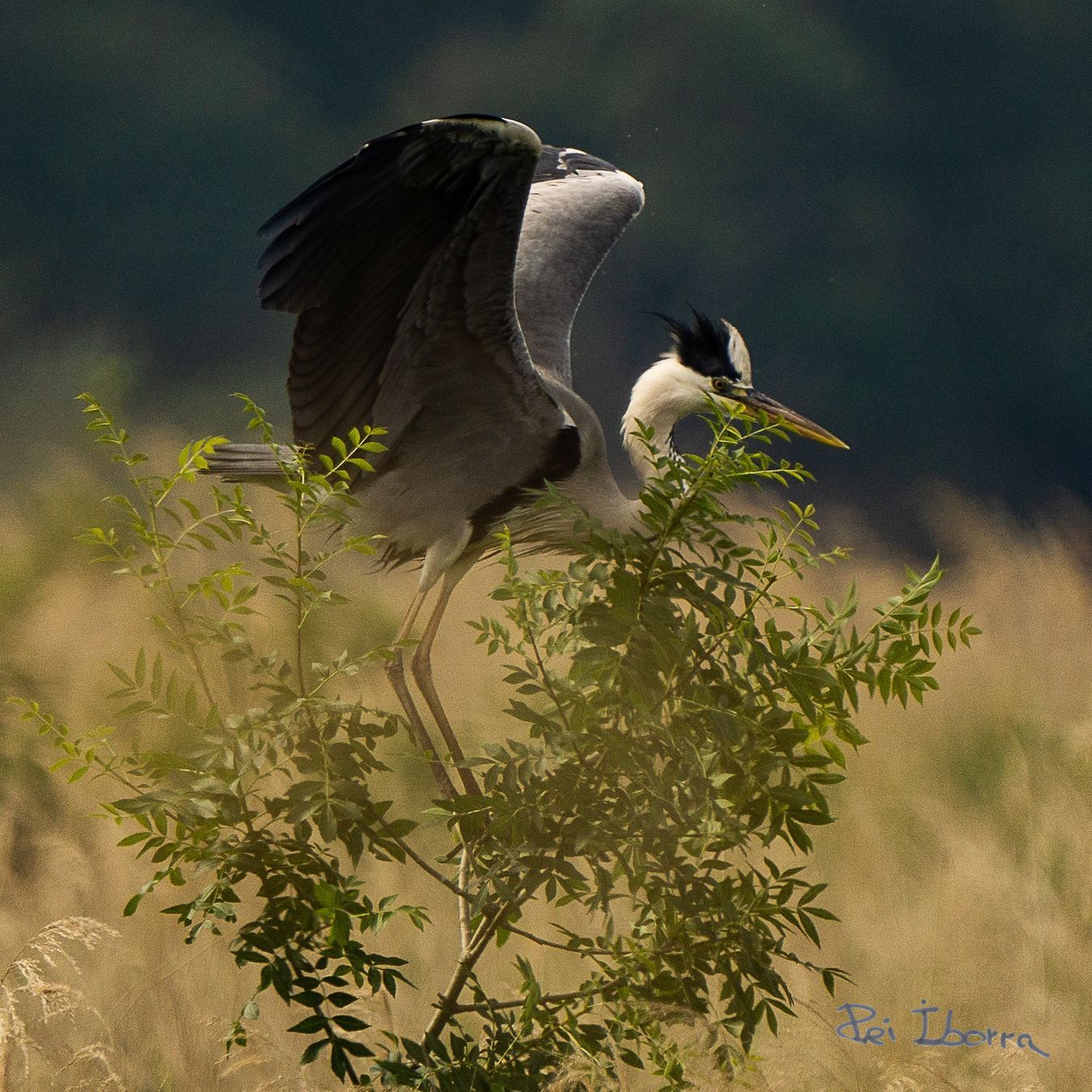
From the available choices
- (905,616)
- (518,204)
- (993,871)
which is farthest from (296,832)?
(993,871)

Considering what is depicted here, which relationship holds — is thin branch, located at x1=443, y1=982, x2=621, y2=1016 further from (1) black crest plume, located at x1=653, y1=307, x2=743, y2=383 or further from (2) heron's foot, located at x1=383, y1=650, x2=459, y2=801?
(1) black crest plume, located at x1=653, y1=307, x2=743, y2=383

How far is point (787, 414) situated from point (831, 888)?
3.50 feet

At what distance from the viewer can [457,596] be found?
4.71 metres

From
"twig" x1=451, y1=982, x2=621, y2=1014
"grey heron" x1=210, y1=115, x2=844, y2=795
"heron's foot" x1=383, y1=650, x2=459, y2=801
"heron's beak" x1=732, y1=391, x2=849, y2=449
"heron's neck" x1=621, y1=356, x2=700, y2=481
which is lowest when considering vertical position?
"twig" x1=451, y1=982, x2=621, y2=1014

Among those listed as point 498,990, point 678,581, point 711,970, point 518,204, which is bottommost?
point 498,990

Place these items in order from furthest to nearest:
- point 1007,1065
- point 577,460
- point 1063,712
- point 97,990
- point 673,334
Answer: point 1063,712, point 673,334, point 577,460, point 97,990, point 1007,1065

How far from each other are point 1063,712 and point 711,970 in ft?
8.15

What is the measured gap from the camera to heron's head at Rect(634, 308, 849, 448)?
11.4ft

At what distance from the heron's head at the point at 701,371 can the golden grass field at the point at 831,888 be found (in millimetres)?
811

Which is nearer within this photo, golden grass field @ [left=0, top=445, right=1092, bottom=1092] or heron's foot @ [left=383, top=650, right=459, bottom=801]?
golden grass field @ [left=0, top=445, right=1092, bottom=1092]

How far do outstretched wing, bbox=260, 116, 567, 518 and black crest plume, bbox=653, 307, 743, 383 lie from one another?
55 cm

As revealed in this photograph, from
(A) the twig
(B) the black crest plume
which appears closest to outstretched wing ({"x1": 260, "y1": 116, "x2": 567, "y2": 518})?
(B) the black crest plume

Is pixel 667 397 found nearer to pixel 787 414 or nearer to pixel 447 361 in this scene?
pixel 787 414

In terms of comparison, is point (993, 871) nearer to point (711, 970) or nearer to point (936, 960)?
point (936, 960)
